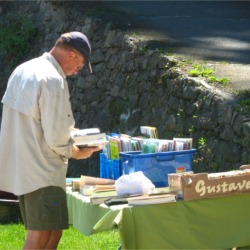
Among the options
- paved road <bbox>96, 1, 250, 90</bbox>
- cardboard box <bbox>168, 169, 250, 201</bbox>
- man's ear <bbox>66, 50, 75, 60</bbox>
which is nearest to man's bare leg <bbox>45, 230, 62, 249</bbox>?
cardboard box <bbox>168, 169, 250, 201</bbox>

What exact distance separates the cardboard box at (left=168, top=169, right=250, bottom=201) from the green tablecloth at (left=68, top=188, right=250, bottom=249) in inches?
1.7

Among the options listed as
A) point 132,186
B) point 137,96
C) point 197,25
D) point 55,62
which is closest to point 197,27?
point 197,25

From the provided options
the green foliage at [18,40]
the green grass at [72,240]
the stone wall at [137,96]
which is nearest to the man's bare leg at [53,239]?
the green grass at [72,240]

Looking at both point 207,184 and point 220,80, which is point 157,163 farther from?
point 220,80

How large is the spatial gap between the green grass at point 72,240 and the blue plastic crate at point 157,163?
1892 mm

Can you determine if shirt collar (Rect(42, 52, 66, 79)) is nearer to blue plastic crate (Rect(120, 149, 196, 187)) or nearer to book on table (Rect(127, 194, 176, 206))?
blue plastic crate (Rect(120, 149, 196, 187))

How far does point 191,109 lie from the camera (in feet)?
27.4

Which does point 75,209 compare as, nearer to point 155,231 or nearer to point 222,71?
point 155,231

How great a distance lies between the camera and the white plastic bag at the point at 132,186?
184 inches

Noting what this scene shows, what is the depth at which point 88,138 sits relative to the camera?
495cm

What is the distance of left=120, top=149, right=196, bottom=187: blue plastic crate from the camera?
5.03 m

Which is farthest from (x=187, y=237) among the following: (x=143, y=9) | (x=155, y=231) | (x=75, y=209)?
(x=143, y=9)

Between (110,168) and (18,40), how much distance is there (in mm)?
7453

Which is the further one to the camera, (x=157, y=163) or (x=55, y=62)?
(x=157, y=163)
